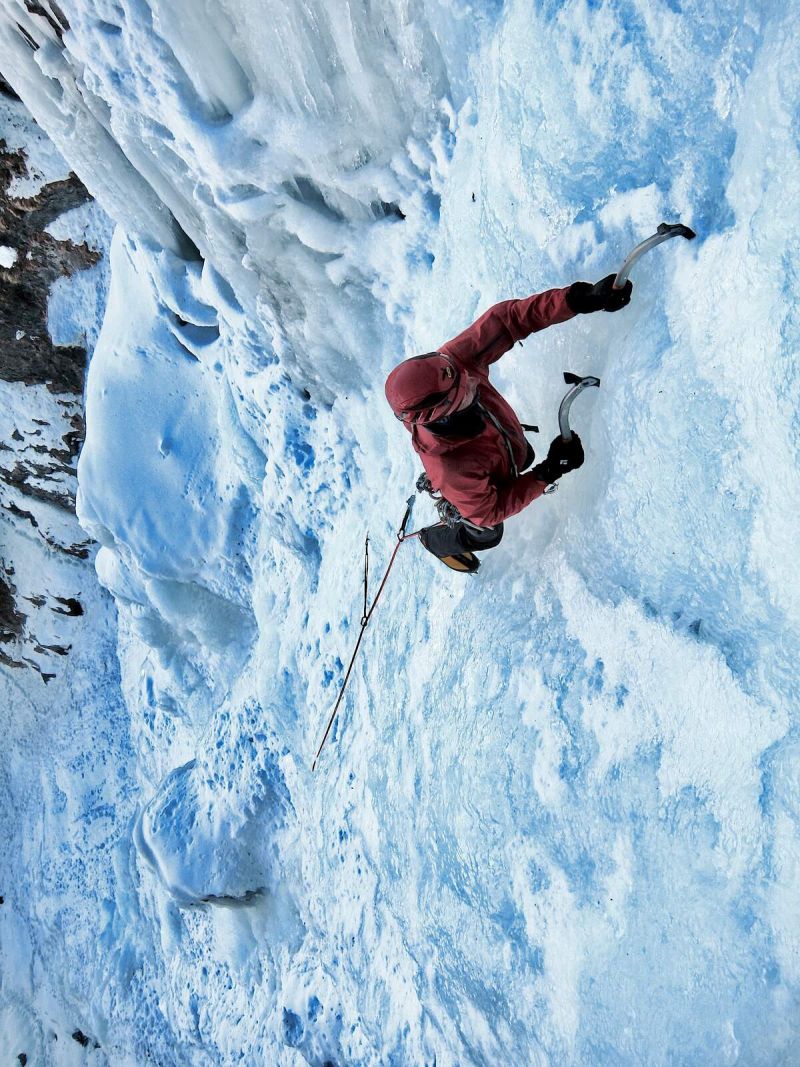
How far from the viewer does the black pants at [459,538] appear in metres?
2.39

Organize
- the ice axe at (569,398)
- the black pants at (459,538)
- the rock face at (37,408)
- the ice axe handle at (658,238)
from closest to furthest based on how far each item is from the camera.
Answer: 1. the ice axe handle at (658,238)
2. the ice axe at (569,398)
3. the black pants at (459,538)
4. the rock face at (37,408)

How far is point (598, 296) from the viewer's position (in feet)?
6.07

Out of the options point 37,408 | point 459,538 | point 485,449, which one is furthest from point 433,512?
point 37,408

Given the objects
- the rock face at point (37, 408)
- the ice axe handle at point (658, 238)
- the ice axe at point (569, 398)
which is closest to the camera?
the ice axe handle at point (658, 238)

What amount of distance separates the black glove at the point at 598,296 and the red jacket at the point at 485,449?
14 cm

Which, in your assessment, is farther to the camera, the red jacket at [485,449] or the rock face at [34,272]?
the rock face at [34,272]

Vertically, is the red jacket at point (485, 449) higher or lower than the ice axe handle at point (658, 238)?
lower

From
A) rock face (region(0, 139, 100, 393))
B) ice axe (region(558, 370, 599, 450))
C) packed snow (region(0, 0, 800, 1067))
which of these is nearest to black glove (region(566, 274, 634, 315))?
packed snow (region(0, 0, 800, 1067))

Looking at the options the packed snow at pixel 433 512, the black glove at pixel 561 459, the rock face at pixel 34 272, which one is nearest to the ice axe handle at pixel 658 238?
the packed snow at pixel 433 512

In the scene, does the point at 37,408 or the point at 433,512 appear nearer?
the point at 433,512

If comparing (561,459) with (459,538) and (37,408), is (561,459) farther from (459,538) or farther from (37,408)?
(37,408)

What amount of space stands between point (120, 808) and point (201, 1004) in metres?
1.96

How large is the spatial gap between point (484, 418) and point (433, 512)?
106 cm

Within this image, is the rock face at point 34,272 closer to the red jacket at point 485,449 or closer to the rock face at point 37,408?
the rock face at point 37,408
